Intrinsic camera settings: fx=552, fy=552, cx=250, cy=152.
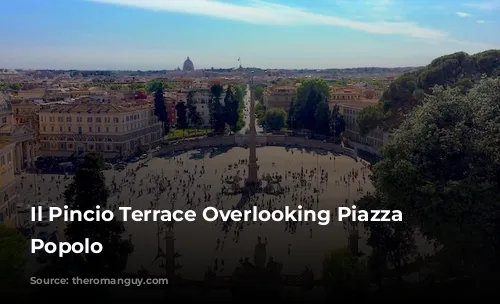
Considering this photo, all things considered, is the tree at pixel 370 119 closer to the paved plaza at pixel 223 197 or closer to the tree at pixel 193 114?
the paved plaza at pixel 223 197

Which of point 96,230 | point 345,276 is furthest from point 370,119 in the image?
point 96,230

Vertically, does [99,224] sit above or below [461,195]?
below

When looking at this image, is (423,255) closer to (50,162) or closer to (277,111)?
(50,162)

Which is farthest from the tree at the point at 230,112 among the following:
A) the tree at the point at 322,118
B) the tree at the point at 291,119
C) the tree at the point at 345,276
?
the tree at the point at 345,276

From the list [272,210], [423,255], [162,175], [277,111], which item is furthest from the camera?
[277,111]

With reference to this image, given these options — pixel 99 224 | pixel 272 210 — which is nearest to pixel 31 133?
pixel 272 210

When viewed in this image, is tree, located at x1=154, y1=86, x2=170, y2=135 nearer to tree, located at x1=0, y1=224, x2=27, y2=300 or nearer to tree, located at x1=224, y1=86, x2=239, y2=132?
tree, located at x1=224, y1=86, x2=239, y2=132

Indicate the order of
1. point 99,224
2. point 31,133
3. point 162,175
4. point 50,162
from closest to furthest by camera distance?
point 99,224 < point 162,175 < point 31,133 < point 50,162
